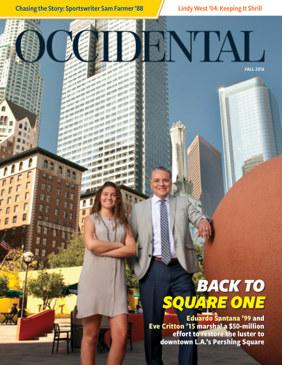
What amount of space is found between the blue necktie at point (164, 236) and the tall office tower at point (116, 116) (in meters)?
116

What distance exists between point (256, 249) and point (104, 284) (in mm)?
1648

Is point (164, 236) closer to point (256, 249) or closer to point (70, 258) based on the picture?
point (256, 249)

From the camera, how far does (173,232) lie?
3941 millimetres

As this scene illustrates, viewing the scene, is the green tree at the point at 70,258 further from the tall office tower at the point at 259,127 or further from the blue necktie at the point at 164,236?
the tall office tower at the point at 259,127

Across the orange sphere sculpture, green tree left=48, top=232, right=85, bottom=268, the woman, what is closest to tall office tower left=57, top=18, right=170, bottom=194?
green tree left=48, top=232, right=85, bottom=268

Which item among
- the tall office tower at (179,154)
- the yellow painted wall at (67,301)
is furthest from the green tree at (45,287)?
the tall office tower at (179,154)

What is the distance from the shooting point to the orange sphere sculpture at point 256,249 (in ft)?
10.3

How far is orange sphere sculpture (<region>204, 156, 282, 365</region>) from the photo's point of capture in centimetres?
315

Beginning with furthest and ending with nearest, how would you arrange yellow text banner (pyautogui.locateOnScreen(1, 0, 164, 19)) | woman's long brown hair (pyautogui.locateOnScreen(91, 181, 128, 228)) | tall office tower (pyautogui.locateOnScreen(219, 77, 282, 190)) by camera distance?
tall office tower (pyautogui.locateOnScreen(219, 77, 282, 190)), yellow text banner (pyautogui.locateOnScreen(1, 0, 164, 19)), woman's long brown hair (pyautogui.locateOnScreen(91, 181, 128, 228))

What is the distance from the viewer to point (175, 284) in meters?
3.73

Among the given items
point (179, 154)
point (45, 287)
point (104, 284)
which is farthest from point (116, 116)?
point (104, 284)

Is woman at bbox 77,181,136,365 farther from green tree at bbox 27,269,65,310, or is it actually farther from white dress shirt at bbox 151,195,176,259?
green tree at bbox 27,269,65,310

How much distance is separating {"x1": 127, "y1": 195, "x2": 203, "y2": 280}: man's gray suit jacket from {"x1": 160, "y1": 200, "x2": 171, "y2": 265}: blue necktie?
75 millimetres

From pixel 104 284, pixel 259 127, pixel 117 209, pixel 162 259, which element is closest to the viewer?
pixel 104 284
